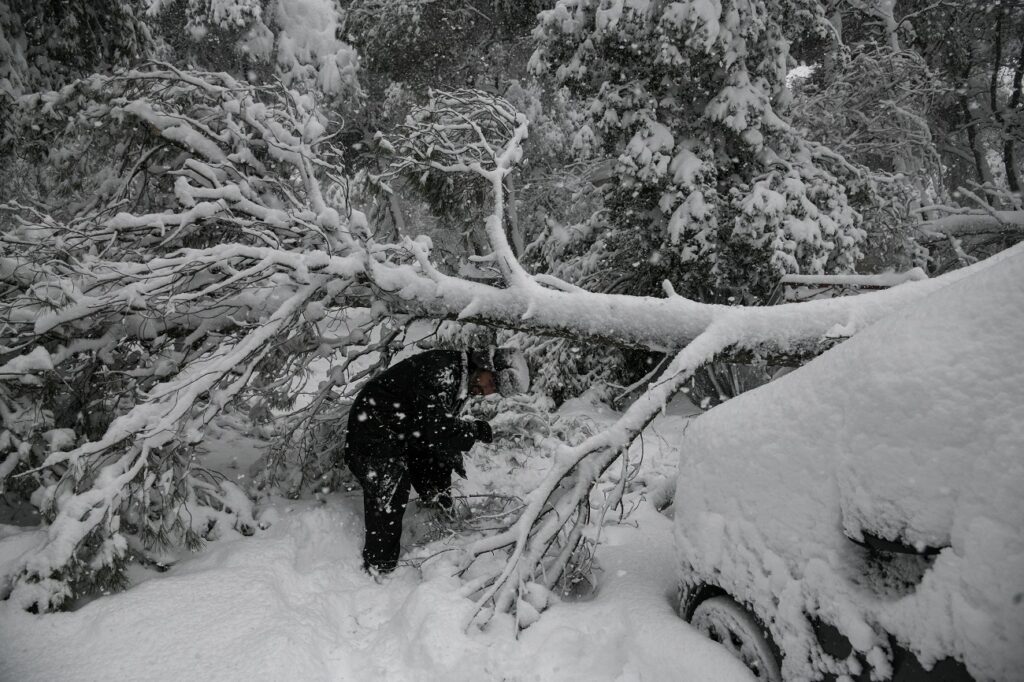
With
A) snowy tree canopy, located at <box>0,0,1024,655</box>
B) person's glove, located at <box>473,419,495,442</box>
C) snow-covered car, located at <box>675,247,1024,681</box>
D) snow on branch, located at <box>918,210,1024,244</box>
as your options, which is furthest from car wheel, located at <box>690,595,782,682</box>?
snow on branch, located at <box>918,210,1024,244</box>

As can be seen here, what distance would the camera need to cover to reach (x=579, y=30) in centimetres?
612

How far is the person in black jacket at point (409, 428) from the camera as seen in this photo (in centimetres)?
331

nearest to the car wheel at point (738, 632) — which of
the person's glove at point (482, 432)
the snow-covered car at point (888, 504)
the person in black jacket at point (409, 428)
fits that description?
the snow-covered car at point (888, 504)

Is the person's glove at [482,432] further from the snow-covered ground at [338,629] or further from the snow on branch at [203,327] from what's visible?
the snow-covered ground at [338,629]

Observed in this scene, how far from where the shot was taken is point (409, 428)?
350 centimetres

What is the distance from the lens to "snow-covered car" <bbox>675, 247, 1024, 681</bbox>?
1.12m

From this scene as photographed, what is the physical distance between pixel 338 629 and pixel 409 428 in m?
1.26

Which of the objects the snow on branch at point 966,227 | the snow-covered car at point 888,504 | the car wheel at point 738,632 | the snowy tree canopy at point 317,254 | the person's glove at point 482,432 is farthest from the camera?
the snow on branch at point 966,227

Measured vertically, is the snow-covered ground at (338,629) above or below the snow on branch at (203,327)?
below

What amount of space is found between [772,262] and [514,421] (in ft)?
11.3

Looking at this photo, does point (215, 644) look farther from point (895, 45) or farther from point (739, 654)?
point (895, 45)

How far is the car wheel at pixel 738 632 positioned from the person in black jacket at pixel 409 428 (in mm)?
1901

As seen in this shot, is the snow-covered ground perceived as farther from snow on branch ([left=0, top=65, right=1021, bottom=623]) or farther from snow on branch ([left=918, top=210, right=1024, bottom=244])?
snow on branch ([left=918, top=210, right=1024, bottom=244])

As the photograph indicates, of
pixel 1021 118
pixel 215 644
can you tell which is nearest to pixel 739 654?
pixel 215 644
